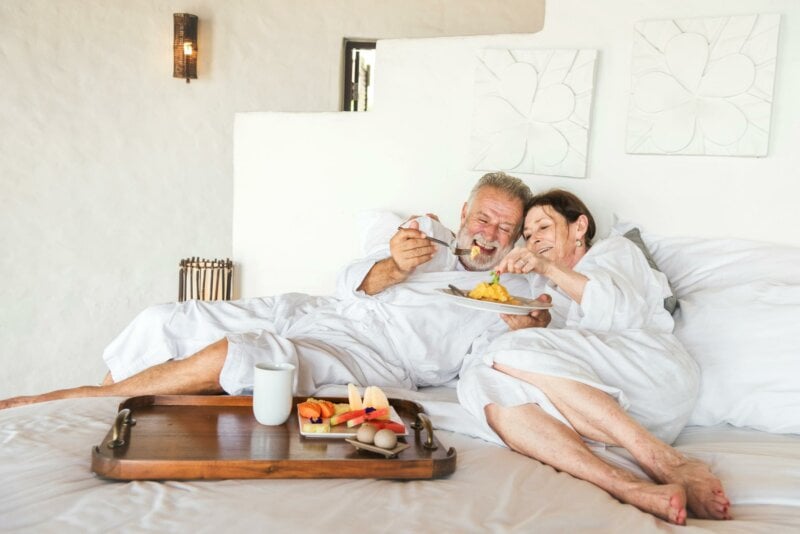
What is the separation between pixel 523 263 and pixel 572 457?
64cm

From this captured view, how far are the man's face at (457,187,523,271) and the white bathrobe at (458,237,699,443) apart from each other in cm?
57

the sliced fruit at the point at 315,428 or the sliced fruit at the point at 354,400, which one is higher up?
the sliced fruit at the point at 354,400

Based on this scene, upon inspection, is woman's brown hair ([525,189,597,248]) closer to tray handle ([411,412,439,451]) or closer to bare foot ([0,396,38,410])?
tray handle ([411,412,439,451])

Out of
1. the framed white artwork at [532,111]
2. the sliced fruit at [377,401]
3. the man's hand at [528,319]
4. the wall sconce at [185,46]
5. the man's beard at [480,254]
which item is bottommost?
the sliced fruit at [377,401]

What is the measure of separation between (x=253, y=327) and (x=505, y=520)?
1.72 metres

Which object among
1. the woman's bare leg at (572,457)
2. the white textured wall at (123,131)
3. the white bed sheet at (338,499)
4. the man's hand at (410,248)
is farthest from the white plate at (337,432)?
the white textured wall at (123,131)

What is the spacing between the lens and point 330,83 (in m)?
4.43

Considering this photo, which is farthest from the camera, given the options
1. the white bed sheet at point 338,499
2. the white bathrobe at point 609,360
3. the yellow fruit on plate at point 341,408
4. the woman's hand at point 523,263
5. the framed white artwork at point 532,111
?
the framed white artwork at point 532,111

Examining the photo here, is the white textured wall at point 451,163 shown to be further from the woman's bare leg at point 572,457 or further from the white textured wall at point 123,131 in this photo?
the woman's bare leg at point 572,457

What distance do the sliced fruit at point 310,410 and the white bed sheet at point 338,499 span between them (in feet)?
0.83

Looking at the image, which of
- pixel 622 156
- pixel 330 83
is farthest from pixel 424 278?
pixel 330 83

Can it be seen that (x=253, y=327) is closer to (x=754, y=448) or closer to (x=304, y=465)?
(x=304, y=465)

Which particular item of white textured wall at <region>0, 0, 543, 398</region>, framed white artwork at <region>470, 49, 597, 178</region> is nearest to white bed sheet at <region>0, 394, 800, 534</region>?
framed white artwork at <region>470, 49, 597, 178</region>

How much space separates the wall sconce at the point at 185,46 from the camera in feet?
14.0
